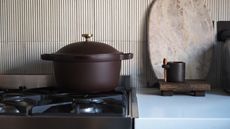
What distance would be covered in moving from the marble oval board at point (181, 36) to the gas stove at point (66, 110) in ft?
0.97

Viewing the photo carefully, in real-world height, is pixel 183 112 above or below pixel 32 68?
below

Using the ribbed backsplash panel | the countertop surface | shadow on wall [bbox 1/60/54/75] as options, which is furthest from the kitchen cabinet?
shadow on wall [bbox 1/60/54/75]

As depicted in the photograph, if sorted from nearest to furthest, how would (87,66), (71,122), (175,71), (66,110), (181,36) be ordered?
(71,122)
(66,110)
(87,66)
(175,71)
(181,36)

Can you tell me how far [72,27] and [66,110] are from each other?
0.52 m

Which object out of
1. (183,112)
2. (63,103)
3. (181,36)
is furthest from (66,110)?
(181,36)

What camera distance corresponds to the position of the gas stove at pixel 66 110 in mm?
876

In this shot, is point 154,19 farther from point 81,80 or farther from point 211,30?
point 81,80

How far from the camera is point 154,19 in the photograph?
1.37 m

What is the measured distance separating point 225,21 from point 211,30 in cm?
7

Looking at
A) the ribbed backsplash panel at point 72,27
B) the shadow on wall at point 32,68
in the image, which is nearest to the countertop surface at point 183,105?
the ribbed backsplash panel at point 72,27

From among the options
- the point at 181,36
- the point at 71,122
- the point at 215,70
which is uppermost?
the point at 181,36

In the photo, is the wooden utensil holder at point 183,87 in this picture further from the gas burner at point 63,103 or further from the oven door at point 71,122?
the oven door at point 71,122

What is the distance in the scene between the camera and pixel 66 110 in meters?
0.98

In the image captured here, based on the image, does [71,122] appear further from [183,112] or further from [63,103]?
[183,112]
